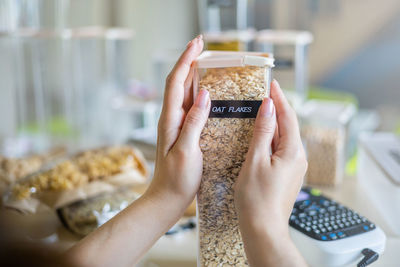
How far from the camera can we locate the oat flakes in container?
22.7 inches

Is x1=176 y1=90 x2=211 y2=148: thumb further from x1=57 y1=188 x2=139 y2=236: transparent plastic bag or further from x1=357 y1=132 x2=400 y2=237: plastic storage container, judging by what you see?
x1=357 y1=132 x2=400 y2=237: plastic storage container

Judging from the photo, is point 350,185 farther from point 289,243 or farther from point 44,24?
point 44,24

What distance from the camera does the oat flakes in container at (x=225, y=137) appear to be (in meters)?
0.58

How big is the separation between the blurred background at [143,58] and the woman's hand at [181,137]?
0.71 metres

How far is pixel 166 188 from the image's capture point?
0.60m

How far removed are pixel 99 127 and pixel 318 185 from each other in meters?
1.80

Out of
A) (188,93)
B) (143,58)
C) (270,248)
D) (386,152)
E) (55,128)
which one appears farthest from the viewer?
(143,58)

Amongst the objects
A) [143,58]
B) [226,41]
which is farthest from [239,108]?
[143,58]

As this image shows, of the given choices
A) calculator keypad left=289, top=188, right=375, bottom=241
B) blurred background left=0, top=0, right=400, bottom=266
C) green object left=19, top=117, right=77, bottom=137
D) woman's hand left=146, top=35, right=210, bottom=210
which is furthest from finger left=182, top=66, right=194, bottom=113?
green object left=19, top=117, right=77, bottom=137

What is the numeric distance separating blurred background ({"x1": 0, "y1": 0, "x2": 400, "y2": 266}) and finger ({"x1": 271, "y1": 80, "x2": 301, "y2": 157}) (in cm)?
70

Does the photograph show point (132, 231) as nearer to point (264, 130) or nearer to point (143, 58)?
point (264, 130)

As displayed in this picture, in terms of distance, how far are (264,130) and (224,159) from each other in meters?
0.07

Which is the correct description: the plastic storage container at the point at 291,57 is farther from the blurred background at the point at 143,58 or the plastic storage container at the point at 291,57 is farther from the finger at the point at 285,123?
the finger at the point at 285,123

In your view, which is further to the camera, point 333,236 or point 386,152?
point 386,152
